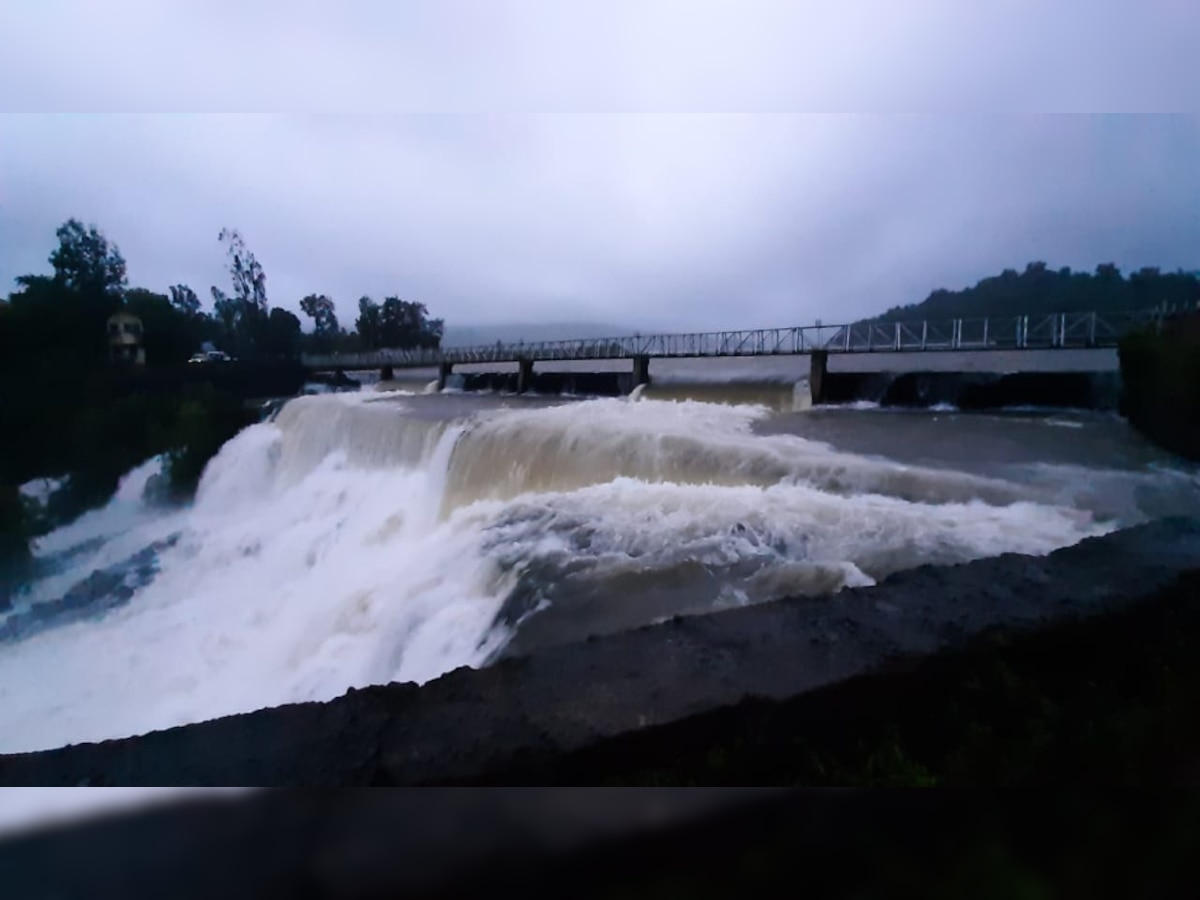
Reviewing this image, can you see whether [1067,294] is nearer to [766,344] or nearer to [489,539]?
[766,344]

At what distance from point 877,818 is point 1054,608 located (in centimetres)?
91

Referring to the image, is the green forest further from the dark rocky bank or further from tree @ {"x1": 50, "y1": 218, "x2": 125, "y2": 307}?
the dark rocky bank

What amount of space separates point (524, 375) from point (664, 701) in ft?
8.11

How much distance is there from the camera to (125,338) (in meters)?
2.44

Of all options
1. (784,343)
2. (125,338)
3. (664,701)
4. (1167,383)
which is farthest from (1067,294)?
(125,338)

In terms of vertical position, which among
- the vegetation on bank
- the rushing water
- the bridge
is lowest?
the rushing water

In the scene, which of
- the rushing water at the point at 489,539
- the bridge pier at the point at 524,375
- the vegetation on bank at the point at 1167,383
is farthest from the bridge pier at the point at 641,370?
the vegetation on bank at the point at 1167,383

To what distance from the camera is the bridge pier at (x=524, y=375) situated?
3.22 meters

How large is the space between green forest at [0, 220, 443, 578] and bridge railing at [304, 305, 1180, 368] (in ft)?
0.54

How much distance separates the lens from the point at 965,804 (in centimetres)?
83

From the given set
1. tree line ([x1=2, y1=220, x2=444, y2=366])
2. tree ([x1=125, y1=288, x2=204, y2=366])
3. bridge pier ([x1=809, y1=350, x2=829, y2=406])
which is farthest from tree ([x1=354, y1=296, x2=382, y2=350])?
bridge pier ([x1=809, y1=350, x2=829, y2=406])

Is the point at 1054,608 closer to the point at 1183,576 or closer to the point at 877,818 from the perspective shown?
the point at 1183,576

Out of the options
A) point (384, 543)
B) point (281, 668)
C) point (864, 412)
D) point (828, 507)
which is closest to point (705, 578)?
point (828, 507)

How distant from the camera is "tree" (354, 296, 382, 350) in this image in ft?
8.34
